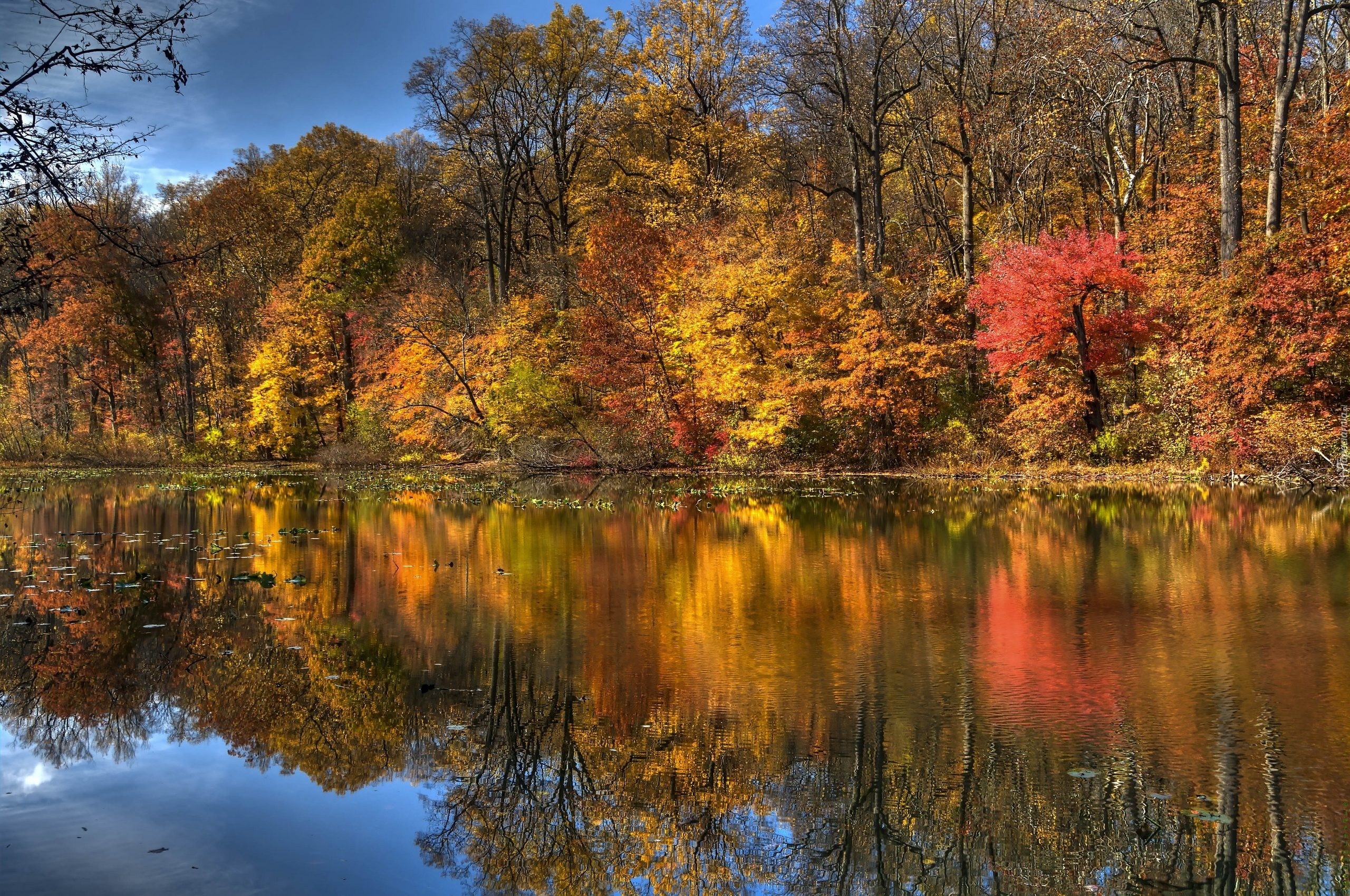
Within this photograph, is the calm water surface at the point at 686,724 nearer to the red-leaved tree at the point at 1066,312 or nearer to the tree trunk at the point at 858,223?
the red-leaved tree at the point at 1066,312

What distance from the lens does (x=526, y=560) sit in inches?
542

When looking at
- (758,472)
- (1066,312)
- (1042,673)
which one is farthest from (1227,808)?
(758,472)

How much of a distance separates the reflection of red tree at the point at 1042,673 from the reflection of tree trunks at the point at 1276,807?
841 mm

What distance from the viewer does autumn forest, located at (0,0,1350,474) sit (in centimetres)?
2570

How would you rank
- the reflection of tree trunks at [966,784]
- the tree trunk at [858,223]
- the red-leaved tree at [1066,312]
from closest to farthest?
the reflection of tree trunks at [966,784], the red-leaved tree at [1066,312], the tree trunk at [858,223]

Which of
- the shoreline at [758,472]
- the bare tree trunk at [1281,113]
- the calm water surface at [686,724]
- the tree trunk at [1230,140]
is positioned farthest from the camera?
the tree trunk at [1230,140]

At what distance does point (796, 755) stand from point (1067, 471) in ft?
76.9

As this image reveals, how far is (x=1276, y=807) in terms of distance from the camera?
4.80m

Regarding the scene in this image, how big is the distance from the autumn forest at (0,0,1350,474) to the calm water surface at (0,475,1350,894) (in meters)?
12.5

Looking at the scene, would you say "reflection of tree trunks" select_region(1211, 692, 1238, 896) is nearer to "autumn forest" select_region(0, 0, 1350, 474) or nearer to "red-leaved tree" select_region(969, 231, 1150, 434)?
"autumn forest" select_region(0, 0, 1350, 474)

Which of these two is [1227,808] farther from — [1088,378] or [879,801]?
[1088,378]

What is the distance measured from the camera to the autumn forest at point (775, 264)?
1012 inches

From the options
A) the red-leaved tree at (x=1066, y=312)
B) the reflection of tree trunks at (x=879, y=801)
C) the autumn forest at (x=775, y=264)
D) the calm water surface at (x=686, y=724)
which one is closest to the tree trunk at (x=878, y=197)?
the autumn forest at (x=775, y=264)

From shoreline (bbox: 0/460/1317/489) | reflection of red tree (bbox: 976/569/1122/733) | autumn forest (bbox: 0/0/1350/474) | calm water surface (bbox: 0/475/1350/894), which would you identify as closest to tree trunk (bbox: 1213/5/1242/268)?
autumn forest (bbox: 0/0/1350/474)
